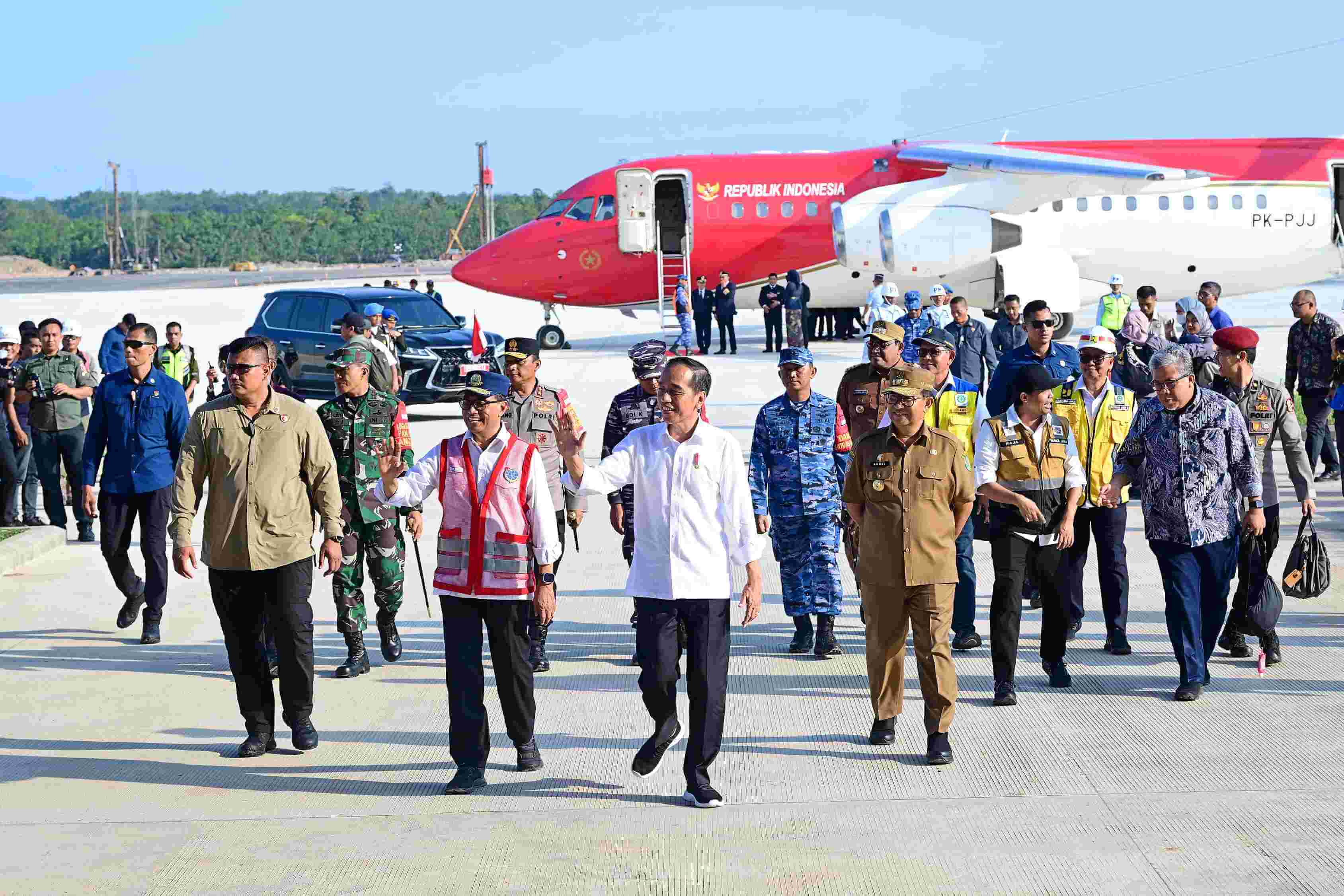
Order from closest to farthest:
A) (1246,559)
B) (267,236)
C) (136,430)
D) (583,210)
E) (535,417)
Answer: (1246,559) → (535,417) → (136,430) → (583,210) → (267,236)

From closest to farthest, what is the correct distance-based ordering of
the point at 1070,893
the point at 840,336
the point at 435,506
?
1. the point at 1070,893
2. the point at 435,506
3. the point at 840,336

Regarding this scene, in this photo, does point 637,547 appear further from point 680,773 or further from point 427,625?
point 427,625

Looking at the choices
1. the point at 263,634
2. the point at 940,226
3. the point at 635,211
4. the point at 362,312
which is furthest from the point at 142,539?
the point at 635,211

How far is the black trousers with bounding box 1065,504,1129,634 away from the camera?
8.16 m

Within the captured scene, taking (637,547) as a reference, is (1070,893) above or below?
below

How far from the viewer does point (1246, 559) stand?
7.87 meters

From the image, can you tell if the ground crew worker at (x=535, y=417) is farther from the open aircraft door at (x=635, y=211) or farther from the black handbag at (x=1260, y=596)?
the open aircraft door at (x=635, y=211)

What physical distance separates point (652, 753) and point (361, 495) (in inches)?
102

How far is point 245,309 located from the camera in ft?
147

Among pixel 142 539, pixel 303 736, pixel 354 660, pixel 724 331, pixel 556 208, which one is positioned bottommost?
pixel 303 736

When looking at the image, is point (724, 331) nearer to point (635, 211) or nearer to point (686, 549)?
point (635, 211)

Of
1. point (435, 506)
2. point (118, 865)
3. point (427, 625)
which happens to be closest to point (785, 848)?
point (118, 865)

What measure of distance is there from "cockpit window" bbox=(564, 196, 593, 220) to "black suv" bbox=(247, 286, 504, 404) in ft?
25.6

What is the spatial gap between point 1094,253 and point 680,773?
22887mm
